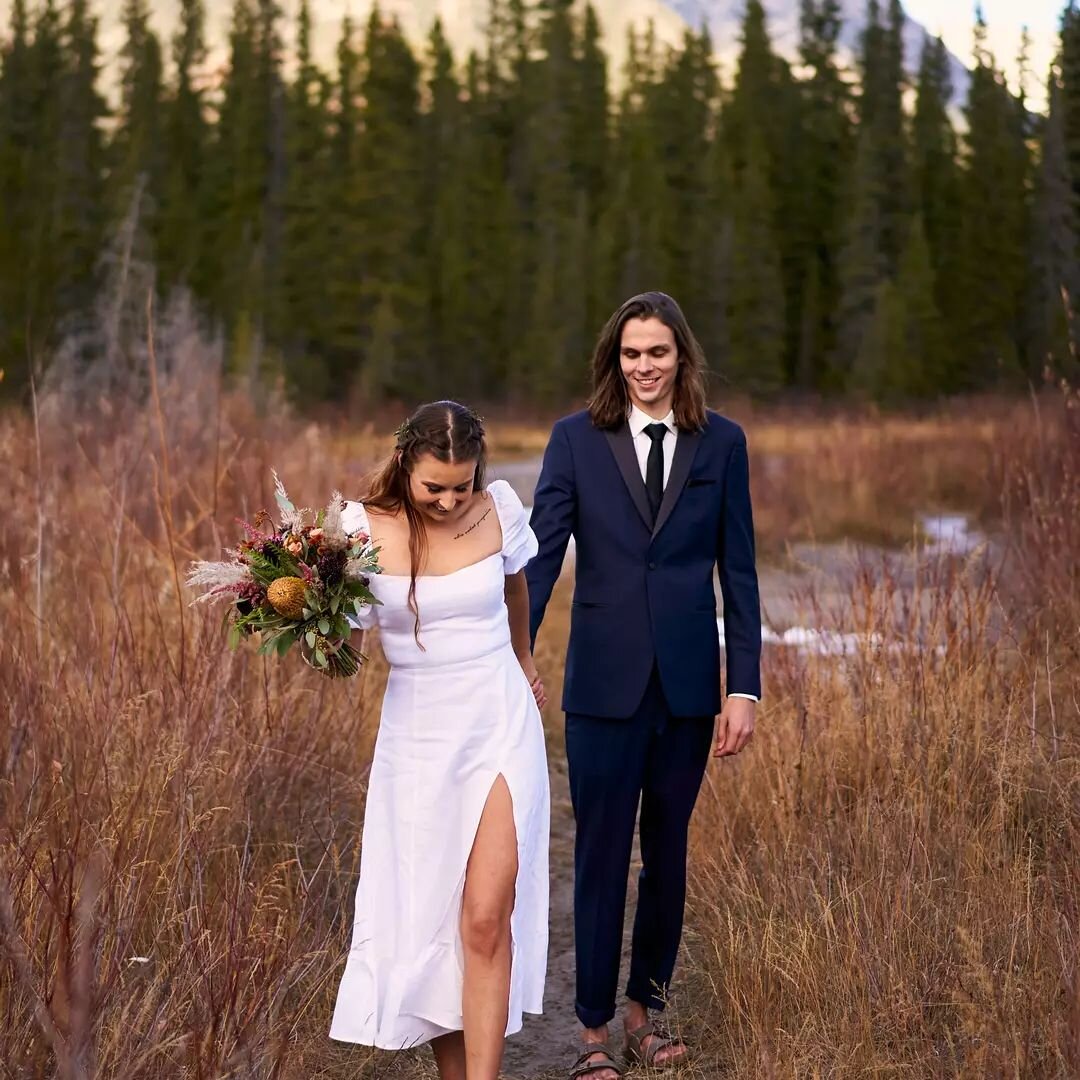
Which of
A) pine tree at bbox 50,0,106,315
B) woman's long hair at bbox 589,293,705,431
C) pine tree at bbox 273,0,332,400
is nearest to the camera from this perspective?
woman's long hair at bbox 589,293,705,431

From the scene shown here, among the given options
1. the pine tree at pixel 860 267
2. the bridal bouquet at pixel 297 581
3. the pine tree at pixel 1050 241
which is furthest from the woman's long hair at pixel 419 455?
the pine tree at pixel 860 267

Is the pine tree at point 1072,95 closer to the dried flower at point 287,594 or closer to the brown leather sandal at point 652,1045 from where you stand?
the brown leather sandal at point 652,1045

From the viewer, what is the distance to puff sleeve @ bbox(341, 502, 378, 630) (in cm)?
312

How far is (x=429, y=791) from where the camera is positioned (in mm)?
3193

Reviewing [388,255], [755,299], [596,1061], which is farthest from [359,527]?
[755,299]

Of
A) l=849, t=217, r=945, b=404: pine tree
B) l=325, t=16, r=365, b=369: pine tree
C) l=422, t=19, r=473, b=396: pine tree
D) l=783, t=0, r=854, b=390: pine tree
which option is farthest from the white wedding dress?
l=783, t=0, r=854, b=390: pine tree

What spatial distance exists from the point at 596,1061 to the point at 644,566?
3.88ft

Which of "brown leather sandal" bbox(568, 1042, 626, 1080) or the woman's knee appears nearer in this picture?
the woman's knee

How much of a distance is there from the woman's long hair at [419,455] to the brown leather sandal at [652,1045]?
1.27 m

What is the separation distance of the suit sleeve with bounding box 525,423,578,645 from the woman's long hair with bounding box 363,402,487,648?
0.36m

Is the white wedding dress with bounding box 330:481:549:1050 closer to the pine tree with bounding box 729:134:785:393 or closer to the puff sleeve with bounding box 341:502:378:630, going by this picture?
the puff sleeve with bounding box 341:502:378:630

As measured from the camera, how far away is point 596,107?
178ft

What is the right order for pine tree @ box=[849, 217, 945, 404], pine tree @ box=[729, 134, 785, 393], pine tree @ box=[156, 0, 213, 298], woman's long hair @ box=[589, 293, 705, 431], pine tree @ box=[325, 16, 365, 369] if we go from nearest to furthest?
woman's long hair @ box=[589, 293, 705, 431] < pine tree @ box=[849, 217, 945, 404] < pine tree @ box=[325, 16, 365, 369] < pine tree @ box=[156, 0, 213, 298] < pine tree @ box=[729, 134, 785, 393]

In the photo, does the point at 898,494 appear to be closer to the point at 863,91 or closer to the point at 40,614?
the point at 40,614
